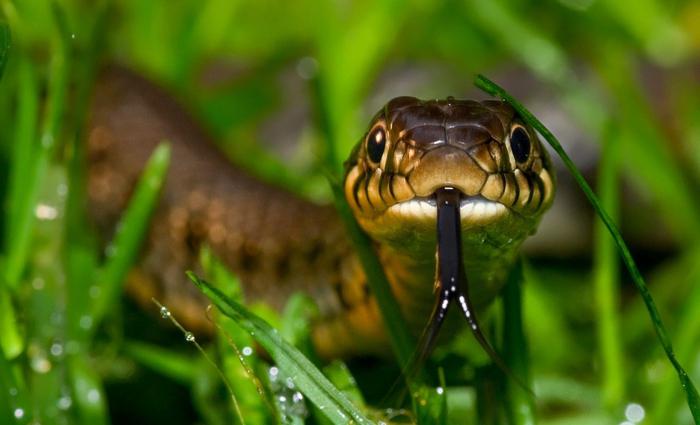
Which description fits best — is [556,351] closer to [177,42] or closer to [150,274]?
[150,274]

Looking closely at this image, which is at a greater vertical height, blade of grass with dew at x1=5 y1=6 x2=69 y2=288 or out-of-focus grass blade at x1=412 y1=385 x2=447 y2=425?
blade of grass with dew at x1=5 y1=6 x2=69 y2=288

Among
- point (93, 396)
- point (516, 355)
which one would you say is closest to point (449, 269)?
point (516, 355)

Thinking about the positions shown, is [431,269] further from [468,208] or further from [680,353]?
[680,353]

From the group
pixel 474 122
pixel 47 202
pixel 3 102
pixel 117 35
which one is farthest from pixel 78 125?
pixel 117 35

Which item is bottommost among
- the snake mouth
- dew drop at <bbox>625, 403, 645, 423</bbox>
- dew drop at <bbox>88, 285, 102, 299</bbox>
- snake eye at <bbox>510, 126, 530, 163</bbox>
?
dew drop at <bbox>625, 403, 645, 423</bbox>

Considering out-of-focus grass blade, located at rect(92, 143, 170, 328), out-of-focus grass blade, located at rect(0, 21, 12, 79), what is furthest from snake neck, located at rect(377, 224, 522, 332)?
out-of-focus grass blade, located at rect(0, 21, 12, 79)

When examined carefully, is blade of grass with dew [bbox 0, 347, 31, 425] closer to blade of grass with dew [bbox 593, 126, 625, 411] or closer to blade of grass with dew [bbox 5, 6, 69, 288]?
blade of grass with dew [bbox 5, 6, 69, 288]
